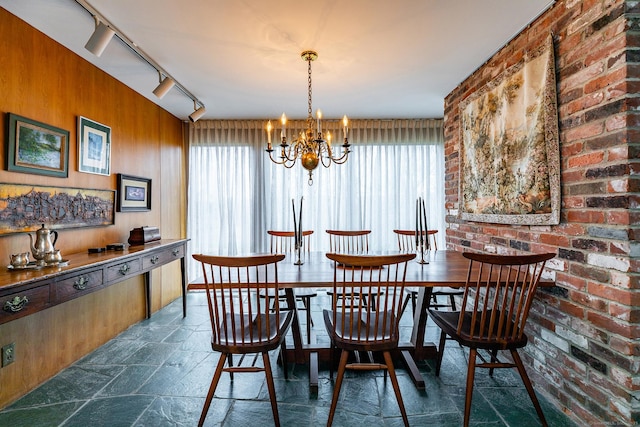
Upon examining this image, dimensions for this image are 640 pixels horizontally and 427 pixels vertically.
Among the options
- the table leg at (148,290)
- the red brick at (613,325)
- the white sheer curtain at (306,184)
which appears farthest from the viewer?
the white sheer curtain at (306,184)

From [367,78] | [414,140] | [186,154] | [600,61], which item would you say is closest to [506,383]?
[600,61]

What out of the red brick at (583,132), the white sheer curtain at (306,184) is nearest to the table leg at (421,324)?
the red brick at (583,132)

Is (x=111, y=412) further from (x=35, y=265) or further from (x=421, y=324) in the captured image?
(x=421, y=324)

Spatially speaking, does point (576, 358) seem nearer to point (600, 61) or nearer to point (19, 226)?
point (600, 61)

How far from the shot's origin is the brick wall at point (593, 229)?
1525 mm

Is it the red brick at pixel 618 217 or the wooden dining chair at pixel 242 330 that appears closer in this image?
the red brick at pixel 618 217

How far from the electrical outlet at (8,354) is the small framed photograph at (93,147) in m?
1.34

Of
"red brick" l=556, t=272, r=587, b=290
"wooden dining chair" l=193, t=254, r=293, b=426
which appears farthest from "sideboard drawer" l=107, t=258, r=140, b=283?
"red brick" l=556, t=272, r=587, b=290

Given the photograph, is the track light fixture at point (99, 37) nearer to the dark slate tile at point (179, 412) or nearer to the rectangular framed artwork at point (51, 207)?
the rectangular framed artwork at point (51, 207)

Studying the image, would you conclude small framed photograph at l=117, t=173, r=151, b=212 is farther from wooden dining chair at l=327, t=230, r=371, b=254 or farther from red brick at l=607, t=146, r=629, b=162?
red brick at l=607, t=146, r=629, b=162

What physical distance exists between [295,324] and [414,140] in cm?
319

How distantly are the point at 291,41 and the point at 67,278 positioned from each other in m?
2.19

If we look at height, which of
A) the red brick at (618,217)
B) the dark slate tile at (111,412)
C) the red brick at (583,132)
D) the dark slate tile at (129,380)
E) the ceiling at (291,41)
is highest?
the ceiling at (291,41)

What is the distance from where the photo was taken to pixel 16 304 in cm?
167
